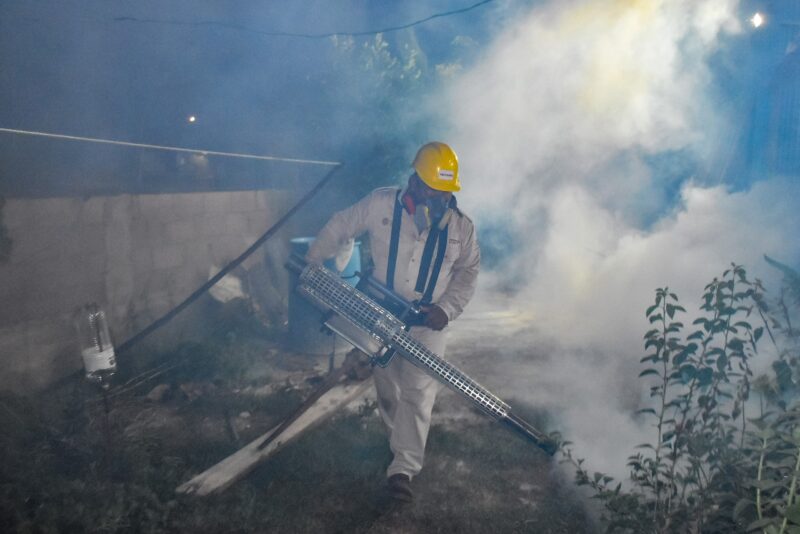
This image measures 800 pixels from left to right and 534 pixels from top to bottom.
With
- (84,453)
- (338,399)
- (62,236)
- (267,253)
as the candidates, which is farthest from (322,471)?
(267,253)

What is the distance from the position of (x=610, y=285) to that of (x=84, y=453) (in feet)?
25.7

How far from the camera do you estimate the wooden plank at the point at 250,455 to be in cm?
338

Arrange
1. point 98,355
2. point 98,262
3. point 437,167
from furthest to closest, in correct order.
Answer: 1. point 98,262
2. point 437,167
3. point 98,355

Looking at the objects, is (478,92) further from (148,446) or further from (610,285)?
(148,446)

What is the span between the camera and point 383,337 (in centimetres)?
339

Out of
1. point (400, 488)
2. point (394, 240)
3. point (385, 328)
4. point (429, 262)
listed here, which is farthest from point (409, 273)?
point (400, 488)

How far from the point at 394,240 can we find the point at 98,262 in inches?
131

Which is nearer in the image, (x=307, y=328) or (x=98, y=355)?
(x=98, y=355)

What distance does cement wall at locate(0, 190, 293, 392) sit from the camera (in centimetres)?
411

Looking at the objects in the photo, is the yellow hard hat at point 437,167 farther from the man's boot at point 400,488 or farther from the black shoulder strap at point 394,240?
the man's boot at point 400,488

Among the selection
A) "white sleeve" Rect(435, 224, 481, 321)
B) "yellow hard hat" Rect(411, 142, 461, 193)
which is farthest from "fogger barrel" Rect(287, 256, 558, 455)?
"yellow hard hat" Rect(411, 142, 461, 193)

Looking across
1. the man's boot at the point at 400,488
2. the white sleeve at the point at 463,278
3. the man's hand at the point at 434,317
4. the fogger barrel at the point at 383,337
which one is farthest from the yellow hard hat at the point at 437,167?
the man's boot at the point at 400,488

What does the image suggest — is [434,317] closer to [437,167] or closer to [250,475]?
[437,167]

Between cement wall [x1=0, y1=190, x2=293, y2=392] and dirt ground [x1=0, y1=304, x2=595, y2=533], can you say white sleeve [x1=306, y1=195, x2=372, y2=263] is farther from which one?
cement wall [x1=0, y1=190, x2=293, y2=392]
